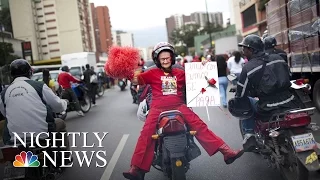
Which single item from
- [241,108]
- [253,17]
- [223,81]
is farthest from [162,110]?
[253,17]

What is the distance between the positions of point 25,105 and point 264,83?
2.72 metres

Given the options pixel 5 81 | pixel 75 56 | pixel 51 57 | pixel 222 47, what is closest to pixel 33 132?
pixel 5 81

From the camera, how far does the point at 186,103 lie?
4.37 meters

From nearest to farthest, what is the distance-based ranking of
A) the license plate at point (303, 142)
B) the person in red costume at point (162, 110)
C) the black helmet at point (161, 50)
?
the license plate at point (303, 142) < the person in red costume at point (162, 110) < the black helmet at point (161, 50)

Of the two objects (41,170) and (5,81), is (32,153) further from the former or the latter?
(5,81)

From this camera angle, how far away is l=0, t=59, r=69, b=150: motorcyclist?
3.92 metres

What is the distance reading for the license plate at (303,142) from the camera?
368 centimetres

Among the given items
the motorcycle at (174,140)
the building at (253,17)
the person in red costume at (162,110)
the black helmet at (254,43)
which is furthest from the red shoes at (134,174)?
the building at (253,17)

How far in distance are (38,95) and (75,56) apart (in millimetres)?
23644

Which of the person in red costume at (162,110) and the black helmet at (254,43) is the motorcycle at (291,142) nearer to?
the person in red costume at (162,110)

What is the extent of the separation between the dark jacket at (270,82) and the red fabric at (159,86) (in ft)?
2.55

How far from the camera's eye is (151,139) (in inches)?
160

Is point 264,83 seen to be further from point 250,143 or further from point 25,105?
point 25,105

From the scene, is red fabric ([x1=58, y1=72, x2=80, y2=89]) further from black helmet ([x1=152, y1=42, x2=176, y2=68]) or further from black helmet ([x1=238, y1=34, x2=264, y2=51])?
black helmet ([x1=238, y1=34, x2=264, y2=51])
